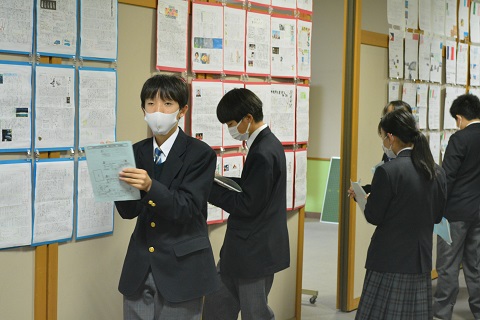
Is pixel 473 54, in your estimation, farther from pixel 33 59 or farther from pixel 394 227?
pixel 33 59

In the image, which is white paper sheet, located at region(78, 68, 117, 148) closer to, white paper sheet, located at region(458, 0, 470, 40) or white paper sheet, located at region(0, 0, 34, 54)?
white paper sheet, located at region(0, 0, 34, 54)

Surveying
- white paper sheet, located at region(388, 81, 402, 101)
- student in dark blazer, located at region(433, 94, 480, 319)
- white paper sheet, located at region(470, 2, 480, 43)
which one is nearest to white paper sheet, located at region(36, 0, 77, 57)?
student in dark blazer, located at region(433, 94, 480, 319)

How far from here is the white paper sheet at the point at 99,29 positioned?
3.23m

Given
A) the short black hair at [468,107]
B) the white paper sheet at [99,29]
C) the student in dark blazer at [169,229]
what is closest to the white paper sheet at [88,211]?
the white paper sheet at [99,29]

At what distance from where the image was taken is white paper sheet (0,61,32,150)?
293cm

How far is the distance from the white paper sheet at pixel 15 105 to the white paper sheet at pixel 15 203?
0.09 metres

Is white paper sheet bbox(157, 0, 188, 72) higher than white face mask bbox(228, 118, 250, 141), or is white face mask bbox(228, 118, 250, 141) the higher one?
white paper sheet bbox(157, 0, 188, 72)

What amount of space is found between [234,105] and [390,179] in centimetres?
85

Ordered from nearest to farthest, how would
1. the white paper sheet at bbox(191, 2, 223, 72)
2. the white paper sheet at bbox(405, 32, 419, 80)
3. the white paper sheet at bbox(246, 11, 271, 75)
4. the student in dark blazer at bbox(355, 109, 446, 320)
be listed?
the student in dark blazer at bbox(355, 109, 446, 320), the white paper sheet at bbox(191, 2, 223, 72), the white paper sheet at bbox(246, 11, 271, 75), the white paper sheet at bbox(405, 32, 419, 80)

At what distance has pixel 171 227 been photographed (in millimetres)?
2645

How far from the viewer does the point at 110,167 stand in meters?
2.47

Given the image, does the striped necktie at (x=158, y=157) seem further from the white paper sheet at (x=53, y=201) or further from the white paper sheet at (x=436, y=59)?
the white paper sheet at (x=436, y=59)

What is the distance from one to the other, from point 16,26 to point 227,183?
1162 millimetres

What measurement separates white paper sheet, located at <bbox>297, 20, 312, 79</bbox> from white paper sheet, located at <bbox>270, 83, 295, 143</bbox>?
19 cm
